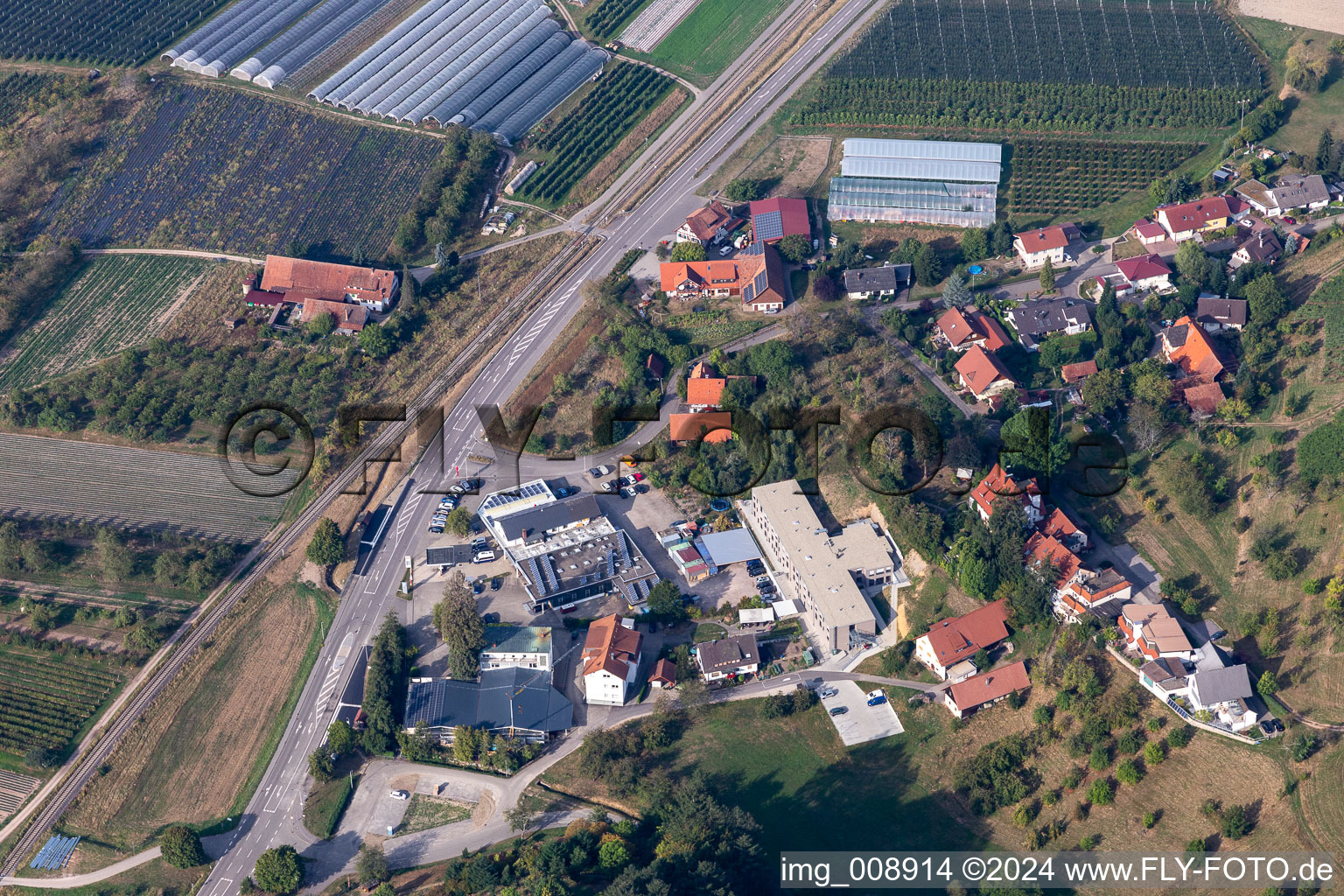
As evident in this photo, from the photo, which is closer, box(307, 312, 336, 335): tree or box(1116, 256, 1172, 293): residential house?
box(1116, 256, 1172, 293): residential house

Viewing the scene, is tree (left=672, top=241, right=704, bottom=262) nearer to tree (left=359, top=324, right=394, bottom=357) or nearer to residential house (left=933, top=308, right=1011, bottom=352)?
residential house (left=933, top=308, right=1011, bottom=352)

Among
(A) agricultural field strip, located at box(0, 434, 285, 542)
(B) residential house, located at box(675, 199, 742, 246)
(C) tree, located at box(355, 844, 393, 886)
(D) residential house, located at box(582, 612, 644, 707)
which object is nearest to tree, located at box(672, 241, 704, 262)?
(B) residential house, located at box(675, 199, 742, 246)

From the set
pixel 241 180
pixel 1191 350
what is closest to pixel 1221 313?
pixel 1191 350

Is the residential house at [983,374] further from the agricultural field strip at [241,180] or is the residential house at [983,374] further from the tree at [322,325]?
the agricultural field strip at [241,180]

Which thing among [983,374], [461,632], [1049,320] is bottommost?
[983,374]

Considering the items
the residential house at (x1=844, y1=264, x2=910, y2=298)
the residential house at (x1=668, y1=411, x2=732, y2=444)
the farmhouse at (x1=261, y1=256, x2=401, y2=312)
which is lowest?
the residential house at (x1=668, y1=411, x2=732, y2=444)

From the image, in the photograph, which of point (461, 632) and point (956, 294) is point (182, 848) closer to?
point (461, 632)

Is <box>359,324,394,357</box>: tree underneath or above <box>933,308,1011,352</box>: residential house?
above
